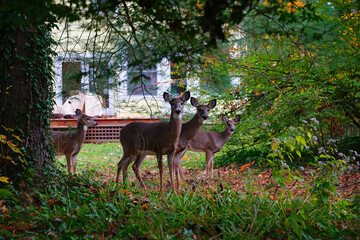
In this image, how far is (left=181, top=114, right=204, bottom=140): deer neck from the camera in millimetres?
7410

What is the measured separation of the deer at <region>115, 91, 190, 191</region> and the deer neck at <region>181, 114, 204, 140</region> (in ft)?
2.12

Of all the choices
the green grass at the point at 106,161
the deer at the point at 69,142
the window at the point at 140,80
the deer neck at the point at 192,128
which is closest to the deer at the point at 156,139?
the window at the point at 140,80

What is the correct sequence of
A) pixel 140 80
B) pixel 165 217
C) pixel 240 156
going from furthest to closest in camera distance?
1. pixel 240 156
2. pixel 165 217
3. pixel 140 80

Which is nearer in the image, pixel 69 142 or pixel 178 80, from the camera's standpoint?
pixel 69 142

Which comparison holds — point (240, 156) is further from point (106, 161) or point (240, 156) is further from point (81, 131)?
point (81, 131)

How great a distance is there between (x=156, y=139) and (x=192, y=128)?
38.3 inches

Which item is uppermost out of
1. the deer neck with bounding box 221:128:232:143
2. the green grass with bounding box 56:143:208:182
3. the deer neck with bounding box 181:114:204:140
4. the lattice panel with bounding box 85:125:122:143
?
the deer neck with bounding box 181:114:204:140

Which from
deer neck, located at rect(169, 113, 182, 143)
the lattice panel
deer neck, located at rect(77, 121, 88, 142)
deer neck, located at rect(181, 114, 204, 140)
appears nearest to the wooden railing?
the lattice panel

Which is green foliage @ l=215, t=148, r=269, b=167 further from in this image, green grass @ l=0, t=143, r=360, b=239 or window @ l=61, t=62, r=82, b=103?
window @ l=61, t=62, r=82, b=103

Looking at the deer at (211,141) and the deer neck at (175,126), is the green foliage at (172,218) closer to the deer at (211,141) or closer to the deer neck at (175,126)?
the deer neck at (175,126)

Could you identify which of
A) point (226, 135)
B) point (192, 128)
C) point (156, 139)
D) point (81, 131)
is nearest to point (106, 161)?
point (81, 131)

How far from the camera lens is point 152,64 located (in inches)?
136

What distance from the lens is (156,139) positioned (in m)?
6.71

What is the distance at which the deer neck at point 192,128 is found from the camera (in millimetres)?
7410
